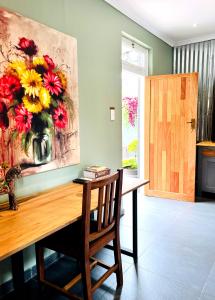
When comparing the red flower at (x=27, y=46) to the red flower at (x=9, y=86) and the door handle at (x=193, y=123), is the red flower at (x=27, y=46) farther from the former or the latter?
the door handle at (x=193, y=123)

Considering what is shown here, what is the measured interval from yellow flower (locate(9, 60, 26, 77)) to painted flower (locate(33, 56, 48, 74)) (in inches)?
4.4

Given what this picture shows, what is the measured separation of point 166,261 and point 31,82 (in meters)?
1.96

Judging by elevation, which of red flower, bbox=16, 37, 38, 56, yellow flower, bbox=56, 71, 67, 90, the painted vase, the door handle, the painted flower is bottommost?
the painted vase

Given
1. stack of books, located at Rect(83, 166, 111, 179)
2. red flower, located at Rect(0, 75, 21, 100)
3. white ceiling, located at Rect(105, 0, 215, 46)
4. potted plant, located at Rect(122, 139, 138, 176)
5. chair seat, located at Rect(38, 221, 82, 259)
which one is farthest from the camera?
potted plant, located at Rect(122, 139, 138, 176)

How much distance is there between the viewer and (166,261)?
2305 mm

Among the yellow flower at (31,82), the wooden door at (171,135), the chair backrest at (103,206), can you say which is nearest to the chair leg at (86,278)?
the chair backrest at (103,206)

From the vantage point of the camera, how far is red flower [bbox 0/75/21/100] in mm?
1773

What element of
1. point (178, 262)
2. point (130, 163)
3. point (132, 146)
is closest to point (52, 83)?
point (178, 262)

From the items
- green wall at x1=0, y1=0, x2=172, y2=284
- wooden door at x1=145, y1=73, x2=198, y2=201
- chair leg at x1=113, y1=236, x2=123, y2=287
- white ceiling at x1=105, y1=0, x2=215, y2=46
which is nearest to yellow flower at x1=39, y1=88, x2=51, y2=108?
green wall at x1=0, y1=0, x2=172, y2=284

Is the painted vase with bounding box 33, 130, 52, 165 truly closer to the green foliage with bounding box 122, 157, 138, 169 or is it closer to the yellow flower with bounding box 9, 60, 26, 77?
the yellow flower with bounding box 9, 60, 26, 77

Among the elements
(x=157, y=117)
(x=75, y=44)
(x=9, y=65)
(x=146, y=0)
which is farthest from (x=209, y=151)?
(x=9, y=65)

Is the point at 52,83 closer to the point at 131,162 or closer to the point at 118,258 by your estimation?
the point at 118,258

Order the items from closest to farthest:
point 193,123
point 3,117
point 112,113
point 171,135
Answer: point 3,117
point 112,113
point 193,123
point 171,135

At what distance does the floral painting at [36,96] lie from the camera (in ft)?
5.94
